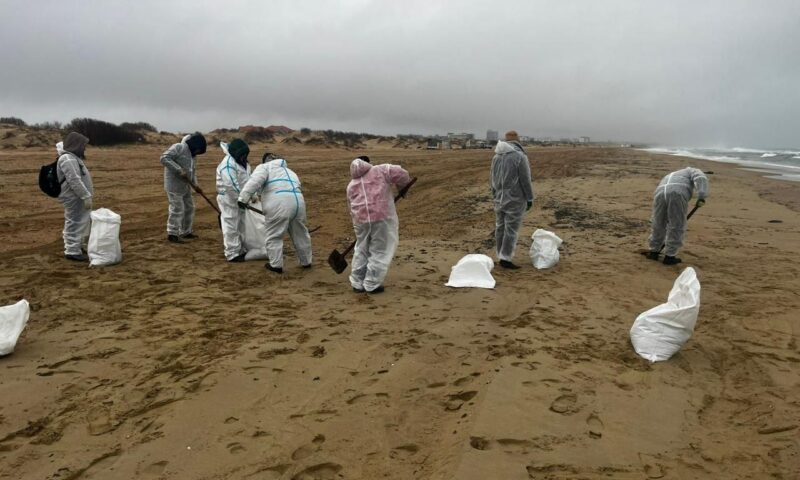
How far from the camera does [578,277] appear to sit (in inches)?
246

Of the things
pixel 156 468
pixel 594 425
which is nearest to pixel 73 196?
pixel 156 468

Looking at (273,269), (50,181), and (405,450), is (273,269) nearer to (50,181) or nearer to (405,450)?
(50,181)

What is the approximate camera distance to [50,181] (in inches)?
241

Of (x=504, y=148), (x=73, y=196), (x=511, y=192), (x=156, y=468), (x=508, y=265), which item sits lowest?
(x=156, y=468)

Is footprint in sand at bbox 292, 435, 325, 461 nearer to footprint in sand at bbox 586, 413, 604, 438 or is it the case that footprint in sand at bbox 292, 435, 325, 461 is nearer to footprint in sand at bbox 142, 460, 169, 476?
footprint in sand at bbox 142, 460, 169, 476

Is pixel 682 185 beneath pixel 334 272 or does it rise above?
above

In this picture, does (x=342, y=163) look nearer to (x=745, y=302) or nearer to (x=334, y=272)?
(x=334, y=272)

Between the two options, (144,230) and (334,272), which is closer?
(334,272)

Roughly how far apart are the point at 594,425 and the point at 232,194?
5518 mm

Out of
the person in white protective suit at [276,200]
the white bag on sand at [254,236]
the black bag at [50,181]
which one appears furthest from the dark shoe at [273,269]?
the black bag at [50,181]

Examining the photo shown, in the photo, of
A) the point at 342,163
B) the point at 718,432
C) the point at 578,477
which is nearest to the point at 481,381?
the point at 578,477

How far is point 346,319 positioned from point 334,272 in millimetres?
1766

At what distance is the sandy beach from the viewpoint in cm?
266

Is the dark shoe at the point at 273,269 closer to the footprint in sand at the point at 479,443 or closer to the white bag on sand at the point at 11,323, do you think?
the white bag on sand at the point at 11,323
